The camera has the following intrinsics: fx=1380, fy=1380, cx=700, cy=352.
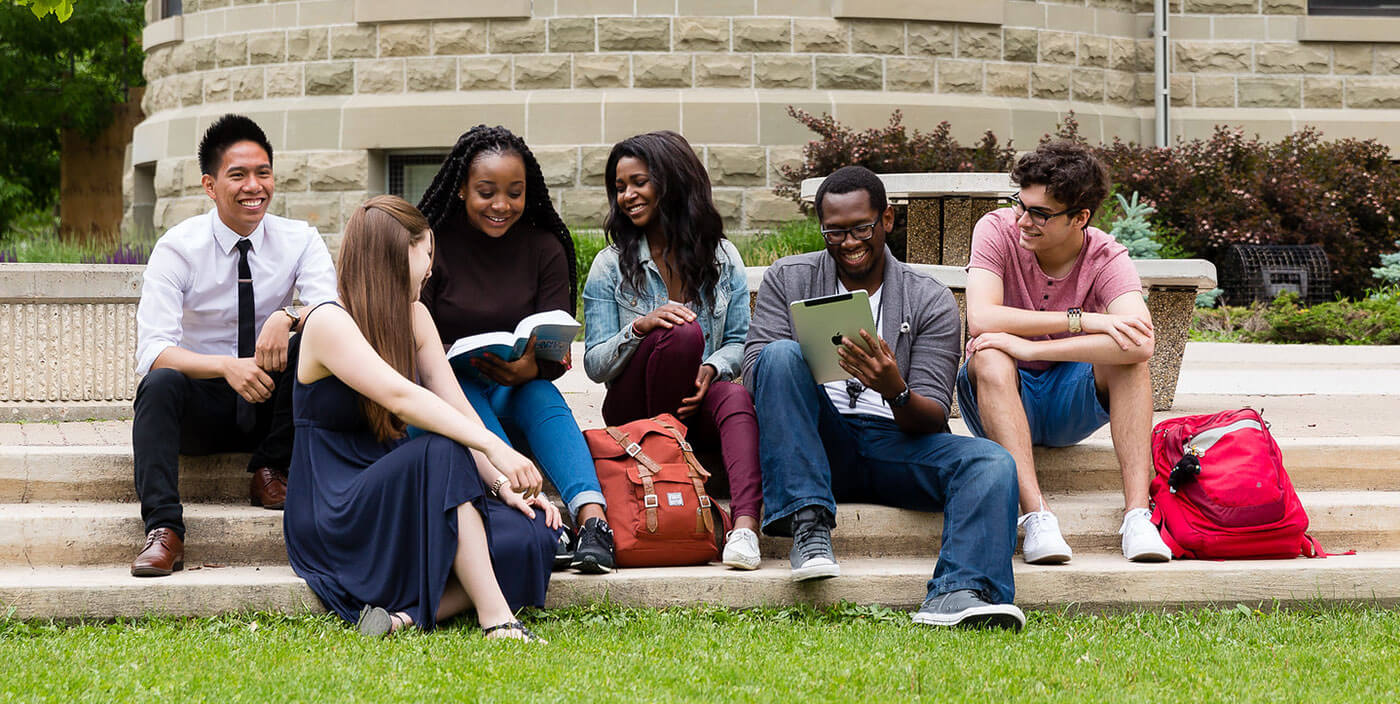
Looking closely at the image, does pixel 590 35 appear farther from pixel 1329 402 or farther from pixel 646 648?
pixel 646 648

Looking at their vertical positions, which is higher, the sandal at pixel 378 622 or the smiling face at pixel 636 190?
the smiling face at pixel 636 190

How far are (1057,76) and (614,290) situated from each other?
875 centimetres

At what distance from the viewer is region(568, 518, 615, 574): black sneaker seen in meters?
4.41

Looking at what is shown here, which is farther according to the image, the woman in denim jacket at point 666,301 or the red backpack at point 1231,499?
the woman in denim jacket at point 666,301

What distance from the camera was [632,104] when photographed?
1184 centimetres

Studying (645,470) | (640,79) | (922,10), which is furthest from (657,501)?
(922,10)

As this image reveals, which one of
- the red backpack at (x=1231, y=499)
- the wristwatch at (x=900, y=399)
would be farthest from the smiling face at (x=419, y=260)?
the red backpack at (x=1231, y=499)

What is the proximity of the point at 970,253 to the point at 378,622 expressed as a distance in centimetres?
349

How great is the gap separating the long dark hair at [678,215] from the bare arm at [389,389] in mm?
1232

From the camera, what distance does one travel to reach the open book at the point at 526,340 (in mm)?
4543

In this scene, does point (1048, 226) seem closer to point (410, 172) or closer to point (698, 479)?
point (698, 479)

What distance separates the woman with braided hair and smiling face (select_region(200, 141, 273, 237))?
61 cm

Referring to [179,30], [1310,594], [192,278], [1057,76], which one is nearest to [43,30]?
[179,30]

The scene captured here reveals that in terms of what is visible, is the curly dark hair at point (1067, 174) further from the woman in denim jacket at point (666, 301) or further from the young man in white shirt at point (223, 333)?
the young man in white shirt at point (223, 333)
